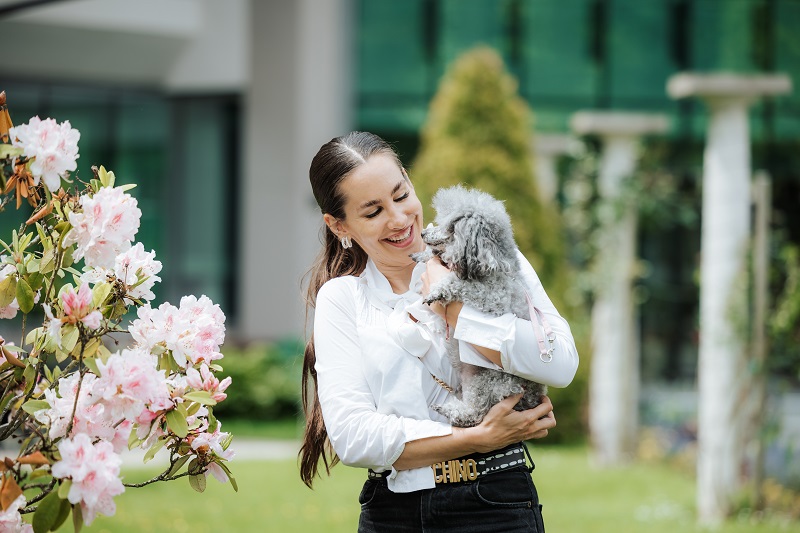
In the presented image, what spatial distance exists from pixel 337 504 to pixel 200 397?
535 cm

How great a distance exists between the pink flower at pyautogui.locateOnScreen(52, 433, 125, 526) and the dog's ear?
87 cm

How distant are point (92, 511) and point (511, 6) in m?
13.7

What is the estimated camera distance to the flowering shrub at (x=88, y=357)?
2.09 m

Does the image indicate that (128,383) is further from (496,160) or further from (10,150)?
(496,160)

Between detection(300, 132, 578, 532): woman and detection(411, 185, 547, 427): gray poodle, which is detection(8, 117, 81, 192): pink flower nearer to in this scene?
detection(300, 132, 578, 532): woman

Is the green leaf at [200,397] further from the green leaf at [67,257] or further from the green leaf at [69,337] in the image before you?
the green leaf at [67,257]

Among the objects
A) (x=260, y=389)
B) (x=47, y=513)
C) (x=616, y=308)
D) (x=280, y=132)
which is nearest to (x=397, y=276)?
(x=47, y=513)

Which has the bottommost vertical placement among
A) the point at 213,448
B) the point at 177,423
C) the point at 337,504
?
the point at 337,504

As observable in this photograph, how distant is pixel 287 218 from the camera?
13977 mm

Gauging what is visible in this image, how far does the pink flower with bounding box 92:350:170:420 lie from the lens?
2.08m

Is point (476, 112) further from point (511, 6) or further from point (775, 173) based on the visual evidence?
point (775, 173)

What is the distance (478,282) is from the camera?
93.6 inches

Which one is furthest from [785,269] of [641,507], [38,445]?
[38,445]

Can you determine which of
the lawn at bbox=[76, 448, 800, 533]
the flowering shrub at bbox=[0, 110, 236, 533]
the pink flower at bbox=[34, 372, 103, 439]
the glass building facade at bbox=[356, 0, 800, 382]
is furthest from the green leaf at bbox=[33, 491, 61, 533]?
the glass building facade at bbox=[356, 0, 800, 382]
